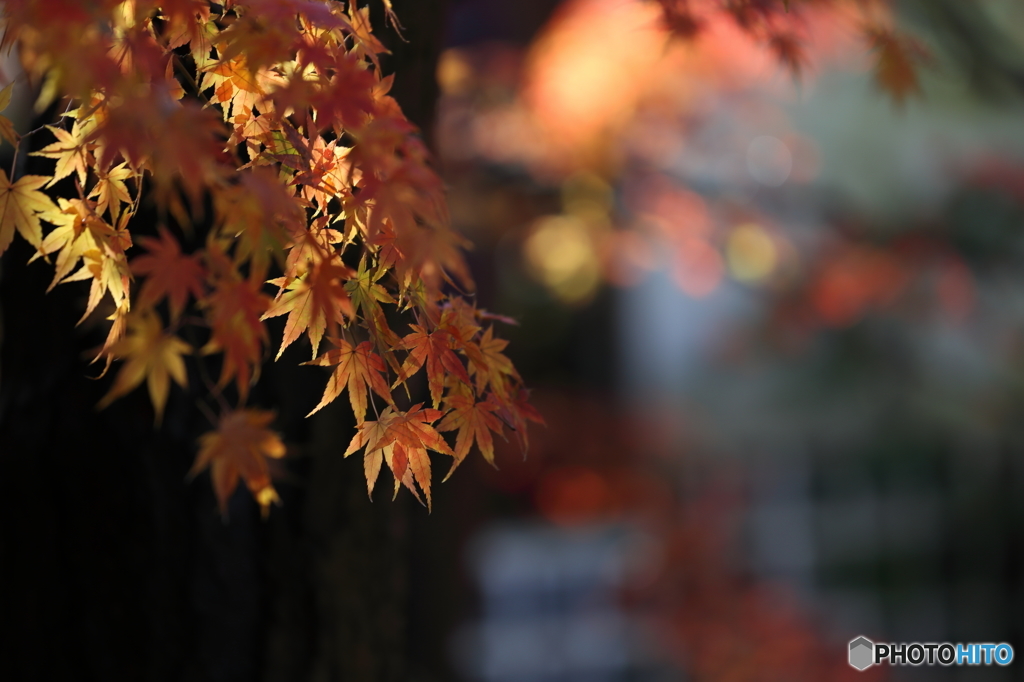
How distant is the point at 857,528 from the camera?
20.3 feet

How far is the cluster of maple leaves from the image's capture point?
986mm

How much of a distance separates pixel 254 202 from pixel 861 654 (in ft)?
16.1

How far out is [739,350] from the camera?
22.1 feet

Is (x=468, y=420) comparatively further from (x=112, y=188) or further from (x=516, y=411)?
(x=112, y=188)

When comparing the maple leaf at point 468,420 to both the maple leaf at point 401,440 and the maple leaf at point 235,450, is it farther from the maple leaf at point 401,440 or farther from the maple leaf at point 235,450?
the maple leaf at point 235,450

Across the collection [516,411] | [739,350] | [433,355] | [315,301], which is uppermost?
[315,301]

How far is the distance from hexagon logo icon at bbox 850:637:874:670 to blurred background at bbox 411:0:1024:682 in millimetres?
187

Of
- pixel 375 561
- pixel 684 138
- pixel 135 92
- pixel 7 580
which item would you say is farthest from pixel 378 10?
pixel 684 138

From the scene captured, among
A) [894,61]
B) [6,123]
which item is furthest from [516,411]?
[894,61]

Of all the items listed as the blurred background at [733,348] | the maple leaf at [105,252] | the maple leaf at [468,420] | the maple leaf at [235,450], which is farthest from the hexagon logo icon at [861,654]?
the maple leaf at [105,252]

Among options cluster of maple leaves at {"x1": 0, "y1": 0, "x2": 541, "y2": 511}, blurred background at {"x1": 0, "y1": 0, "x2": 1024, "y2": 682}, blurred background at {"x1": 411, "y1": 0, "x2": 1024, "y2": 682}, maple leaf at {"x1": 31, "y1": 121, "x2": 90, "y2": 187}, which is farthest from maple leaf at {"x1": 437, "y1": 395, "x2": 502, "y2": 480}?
blurred background at {"x1": 411, "y1": 0, "x2": 1024, "y2": 682}

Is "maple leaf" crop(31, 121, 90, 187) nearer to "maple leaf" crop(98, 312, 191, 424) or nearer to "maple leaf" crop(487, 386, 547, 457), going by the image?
"maple leaf" crop(98, 312, 191, 424)

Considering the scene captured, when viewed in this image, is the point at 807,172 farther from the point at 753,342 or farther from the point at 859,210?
the point at 753,342

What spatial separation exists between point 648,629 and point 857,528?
5.61 ft
